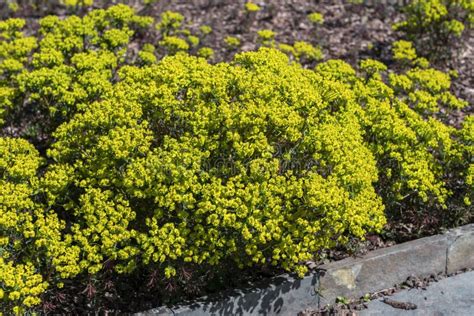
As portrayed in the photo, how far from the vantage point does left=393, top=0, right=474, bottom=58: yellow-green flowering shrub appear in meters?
7.79

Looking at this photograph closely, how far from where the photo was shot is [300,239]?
4496 millimetres

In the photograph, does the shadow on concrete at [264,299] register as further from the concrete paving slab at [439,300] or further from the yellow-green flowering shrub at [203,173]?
the concrete paving slab at [439,300]

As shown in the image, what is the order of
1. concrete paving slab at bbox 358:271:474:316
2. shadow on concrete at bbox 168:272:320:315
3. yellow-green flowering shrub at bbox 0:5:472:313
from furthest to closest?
concrete paving slab at bbox 358:271:474:316 → shadow on concrete at bbox 168:272:320:315 → yellow-green flowering shrub at bbox 0:5:472:313

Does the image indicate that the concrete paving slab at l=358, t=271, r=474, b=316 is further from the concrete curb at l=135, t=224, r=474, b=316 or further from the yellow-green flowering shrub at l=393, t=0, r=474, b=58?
the yellow-green flowering shrub at l=393, t=0, r=474, b=58

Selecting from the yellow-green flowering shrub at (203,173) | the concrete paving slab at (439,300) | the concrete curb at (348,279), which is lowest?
the concrete paving slab at (439,300)

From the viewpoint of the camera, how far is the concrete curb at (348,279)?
461cm

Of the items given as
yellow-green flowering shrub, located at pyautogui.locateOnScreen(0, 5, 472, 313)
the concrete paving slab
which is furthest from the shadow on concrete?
the concrete paving slab

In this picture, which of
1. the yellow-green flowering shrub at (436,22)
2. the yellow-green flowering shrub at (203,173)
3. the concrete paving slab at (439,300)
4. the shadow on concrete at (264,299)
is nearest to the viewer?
the yellow-green flowering shrub at (203,173)

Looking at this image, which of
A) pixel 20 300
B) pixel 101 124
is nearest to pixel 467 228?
pixel 101 124

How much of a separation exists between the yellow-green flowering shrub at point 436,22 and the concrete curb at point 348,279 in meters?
3.22

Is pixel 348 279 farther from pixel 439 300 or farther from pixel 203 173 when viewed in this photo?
pixel 203 173

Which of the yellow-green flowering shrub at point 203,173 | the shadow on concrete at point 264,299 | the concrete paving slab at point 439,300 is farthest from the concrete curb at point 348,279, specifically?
the yellow-green flowering shrub at point 203,173

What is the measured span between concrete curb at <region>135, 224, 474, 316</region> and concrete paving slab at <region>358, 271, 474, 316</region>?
12 cm

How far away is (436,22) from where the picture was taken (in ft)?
26.3
